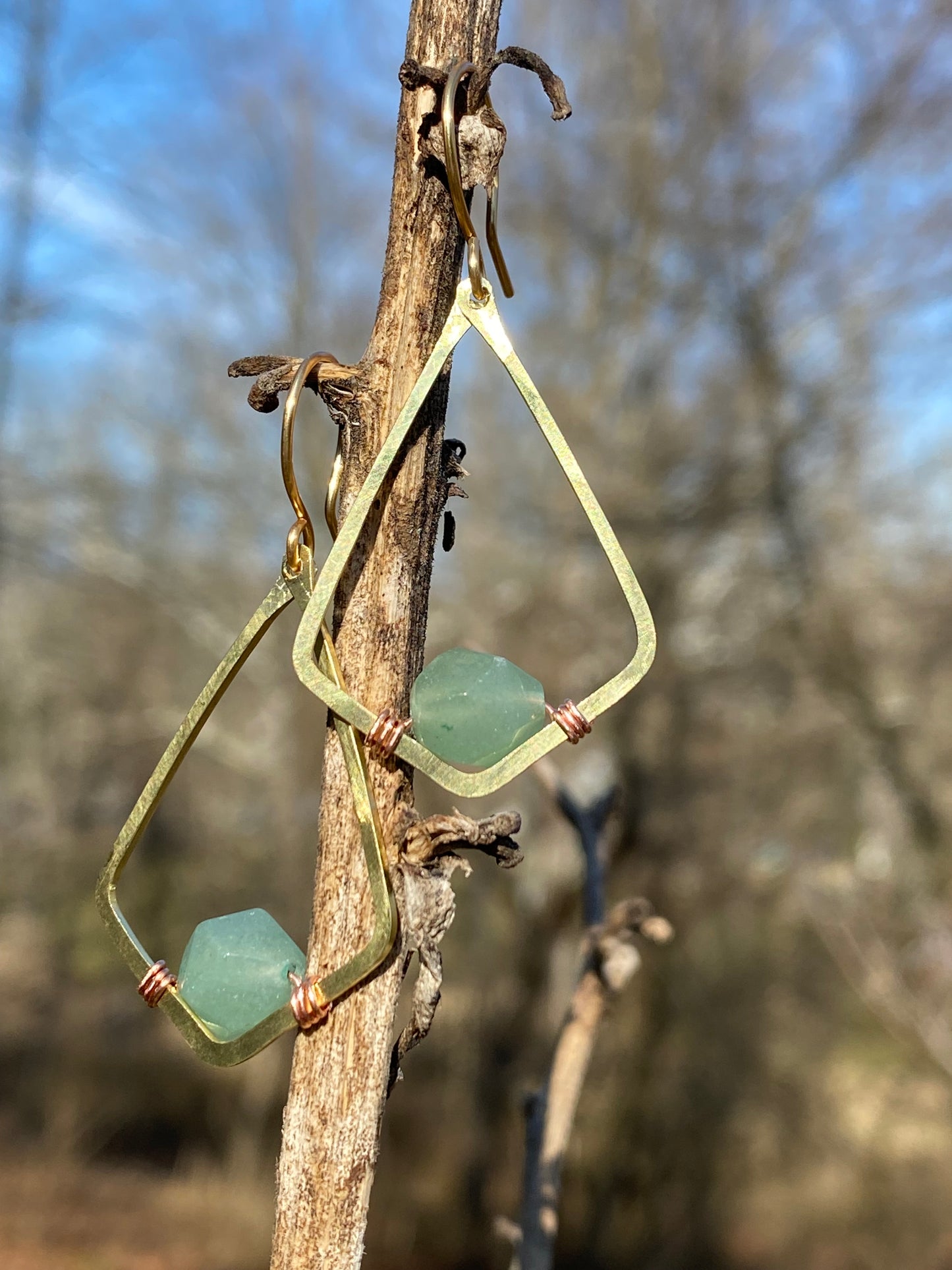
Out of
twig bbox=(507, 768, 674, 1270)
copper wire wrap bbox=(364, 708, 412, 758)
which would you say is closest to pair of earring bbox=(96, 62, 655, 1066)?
copper wire wrap bbox=(364, 708, 412, 758)

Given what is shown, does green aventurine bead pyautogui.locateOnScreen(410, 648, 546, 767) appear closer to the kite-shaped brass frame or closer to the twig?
the kite-shaped brass frame

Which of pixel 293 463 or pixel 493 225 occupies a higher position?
pixel 493 225

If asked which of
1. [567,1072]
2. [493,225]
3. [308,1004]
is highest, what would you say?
[493,225]

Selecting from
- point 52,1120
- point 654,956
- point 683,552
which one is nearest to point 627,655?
point 683,552

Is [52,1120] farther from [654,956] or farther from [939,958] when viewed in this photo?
[939,958]

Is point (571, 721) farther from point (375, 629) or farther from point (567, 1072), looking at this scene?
point (567, 1072)

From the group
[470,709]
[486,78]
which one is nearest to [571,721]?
[470,709]

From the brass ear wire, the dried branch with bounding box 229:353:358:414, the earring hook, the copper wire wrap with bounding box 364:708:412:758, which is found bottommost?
the copper wire wrap with bounding box 364:708:412:758

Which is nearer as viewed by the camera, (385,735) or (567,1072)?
(385,735)
